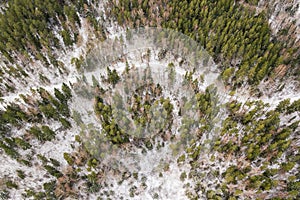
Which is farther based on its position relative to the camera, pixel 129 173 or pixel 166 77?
pixel 166 77

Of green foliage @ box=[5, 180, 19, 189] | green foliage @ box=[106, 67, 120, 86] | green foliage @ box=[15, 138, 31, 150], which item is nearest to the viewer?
green foliage @ box=[5, 180, 19, 189]

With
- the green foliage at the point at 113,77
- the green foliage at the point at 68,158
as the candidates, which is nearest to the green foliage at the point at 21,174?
the green foliage at the point at 68,158

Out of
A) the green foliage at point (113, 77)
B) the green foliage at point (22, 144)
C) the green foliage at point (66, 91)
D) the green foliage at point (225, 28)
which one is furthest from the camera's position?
the green foliage at point (113, 77)

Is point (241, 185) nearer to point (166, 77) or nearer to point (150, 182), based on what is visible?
point (150, 182)

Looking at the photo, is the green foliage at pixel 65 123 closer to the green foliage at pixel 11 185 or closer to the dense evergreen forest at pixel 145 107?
the dense evergreen forest at pixel 145 107

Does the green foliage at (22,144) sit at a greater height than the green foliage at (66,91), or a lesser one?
lesser

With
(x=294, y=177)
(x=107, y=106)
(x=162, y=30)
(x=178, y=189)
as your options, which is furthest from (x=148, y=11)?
(x=294, y=177)

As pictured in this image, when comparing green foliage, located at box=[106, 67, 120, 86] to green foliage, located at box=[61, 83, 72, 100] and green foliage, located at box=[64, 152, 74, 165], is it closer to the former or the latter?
green foliage, located at box=[61, 83, 72, 100]

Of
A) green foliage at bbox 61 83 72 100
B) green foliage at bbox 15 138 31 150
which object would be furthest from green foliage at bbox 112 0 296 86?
green foliage at bbox 15 138 31 150

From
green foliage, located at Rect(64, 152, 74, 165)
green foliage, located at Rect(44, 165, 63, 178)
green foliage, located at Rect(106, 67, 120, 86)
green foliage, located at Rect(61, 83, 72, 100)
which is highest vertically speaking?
green foliage, located at Rect(106, 67, 120, 86)

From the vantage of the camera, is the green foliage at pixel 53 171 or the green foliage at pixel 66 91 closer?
the green foliage at pixel 53 171

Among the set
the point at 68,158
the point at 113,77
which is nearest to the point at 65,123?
the point at 68,158
